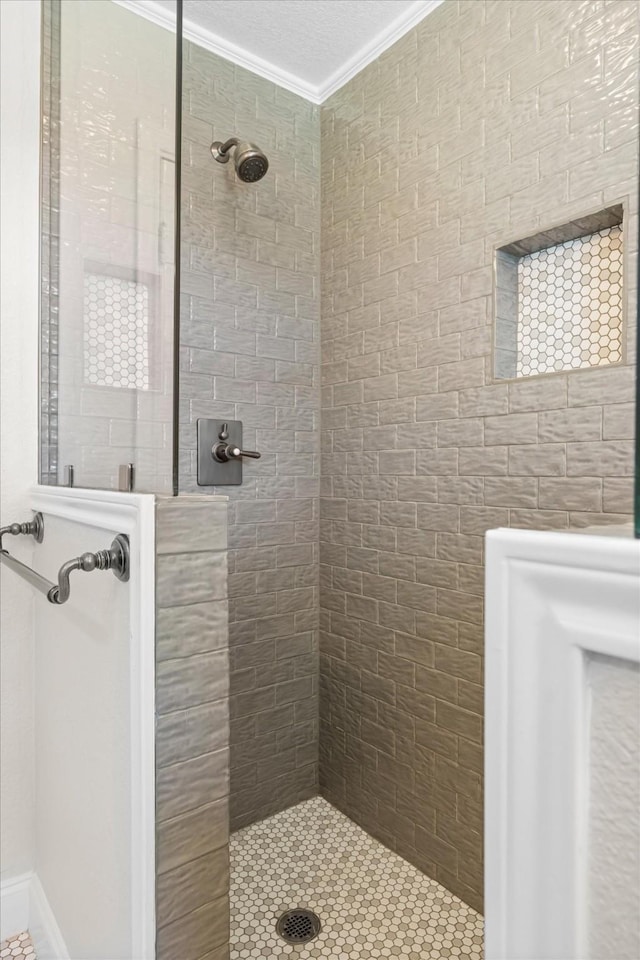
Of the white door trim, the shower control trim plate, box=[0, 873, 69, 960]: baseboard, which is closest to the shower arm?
the shower control trim plate

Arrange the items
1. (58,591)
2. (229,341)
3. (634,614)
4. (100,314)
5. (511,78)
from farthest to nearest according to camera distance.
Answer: (229,341)
(511,78)
(100,314)
(58,591)
(634,614)

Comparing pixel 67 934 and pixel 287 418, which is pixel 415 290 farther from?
pixel 67 934

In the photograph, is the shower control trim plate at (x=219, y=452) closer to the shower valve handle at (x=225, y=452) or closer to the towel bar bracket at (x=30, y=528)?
the shower valve handle at (x=225, y=452)

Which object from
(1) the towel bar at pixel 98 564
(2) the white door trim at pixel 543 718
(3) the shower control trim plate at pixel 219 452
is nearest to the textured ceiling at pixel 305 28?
(3) the shower control trim plate at pixel 219 452

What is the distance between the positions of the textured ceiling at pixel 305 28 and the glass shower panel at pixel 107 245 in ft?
1.74

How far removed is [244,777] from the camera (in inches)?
71.4

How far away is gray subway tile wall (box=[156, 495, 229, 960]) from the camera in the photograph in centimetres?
82

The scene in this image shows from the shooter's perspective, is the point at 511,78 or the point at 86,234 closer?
the point at 86,234

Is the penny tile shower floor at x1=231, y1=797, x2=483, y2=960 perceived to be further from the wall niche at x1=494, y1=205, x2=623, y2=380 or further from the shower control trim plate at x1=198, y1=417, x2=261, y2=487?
the wall niche at x1=494, y1=205, x2=623, y2=380

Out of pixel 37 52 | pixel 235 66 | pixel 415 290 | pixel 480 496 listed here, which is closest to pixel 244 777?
pixel 480 496

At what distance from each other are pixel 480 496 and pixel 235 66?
157 centimetres

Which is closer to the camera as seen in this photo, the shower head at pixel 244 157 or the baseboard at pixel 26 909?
the baseboard at pixel 26 909

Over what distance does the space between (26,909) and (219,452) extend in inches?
49.4

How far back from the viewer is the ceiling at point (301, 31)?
1.64 meters
